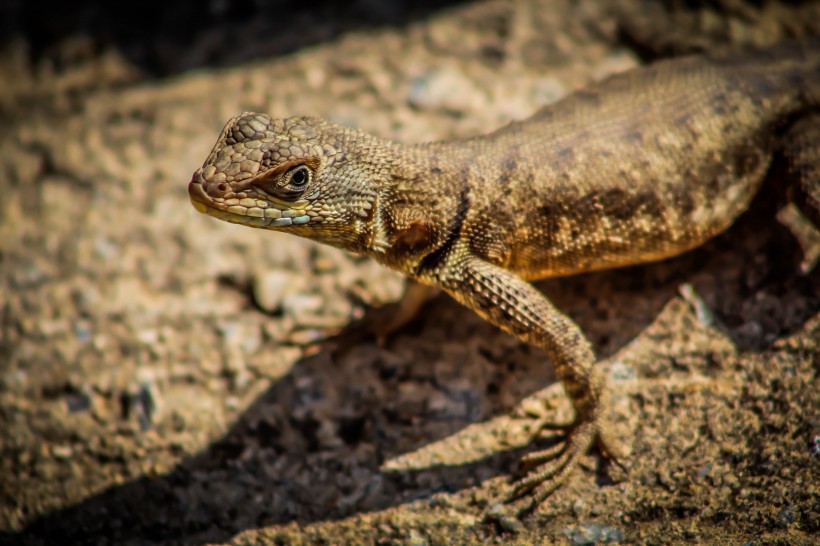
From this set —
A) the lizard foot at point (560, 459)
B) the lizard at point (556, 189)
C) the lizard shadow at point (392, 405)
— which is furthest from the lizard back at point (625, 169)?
the lizard foot at point (560, 459)

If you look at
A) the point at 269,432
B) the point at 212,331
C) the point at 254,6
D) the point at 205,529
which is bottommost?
the point at 205,529

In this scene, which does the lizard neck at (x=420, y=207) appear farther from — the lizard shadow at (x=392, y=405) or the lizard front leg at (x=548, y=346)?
the lizard shadow at (x=392, y=405)

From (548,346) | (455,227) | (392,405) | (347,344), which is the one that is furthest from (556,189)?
(347,344)

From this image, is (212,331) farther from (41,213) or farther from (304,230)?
(41,213)

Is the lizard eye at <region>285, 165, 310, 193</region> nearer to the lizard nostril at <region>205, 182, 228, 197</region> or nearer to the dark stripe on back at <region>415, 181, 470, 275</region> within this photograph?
the lizard nostril at <region>205, 182, 228, 197</region>

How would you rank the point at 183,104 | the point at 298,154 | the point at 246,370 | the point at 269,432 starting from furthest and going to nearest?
1. the point at 183,104
2. the point at 246,370
3. the point at 269,432
4. the point at 298,154

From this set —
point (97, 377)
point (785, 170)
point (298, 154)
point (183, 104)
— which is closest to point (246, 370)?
point (97, 377)

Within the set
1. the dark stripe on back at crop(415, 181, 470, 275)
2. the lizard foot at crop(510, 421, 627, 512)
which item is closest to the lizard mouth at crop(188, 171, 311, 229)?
the dark stripe on back at crop(415, 181, 470, 275)
